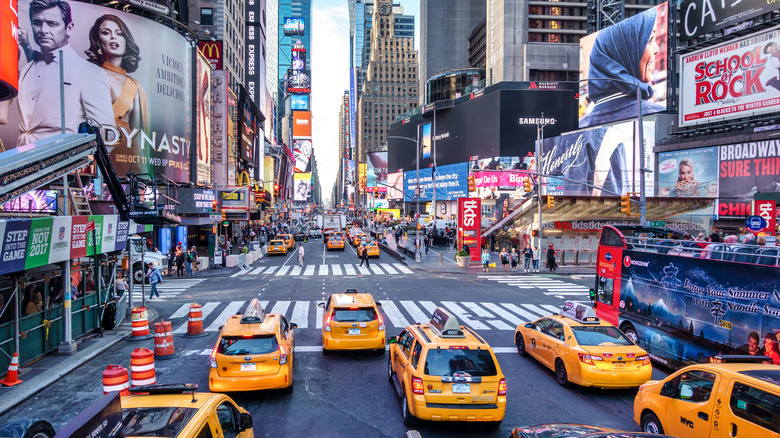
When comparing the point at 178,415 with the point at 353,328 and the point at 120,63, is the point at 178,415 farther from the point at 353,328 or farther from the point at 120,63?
the point at 120,63

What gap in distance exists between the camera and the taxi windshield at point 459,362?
27.8 feet

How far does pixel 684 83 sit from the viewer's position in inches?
1752

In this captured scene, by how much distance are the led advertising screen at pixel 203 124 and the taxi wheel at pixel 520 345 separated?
1637 inches

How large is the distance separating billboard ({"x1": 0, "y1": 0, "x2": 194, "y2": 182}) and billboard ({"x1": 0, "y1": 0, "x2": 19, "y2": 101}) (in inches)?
962

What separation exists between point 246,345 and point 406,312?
10.2 meters

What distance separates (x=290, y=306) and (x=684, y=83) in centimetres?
4066

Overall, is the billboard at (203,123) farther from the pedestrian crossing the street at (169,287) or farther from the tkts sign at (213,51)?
the pedestrian crossing the street at (169,287)

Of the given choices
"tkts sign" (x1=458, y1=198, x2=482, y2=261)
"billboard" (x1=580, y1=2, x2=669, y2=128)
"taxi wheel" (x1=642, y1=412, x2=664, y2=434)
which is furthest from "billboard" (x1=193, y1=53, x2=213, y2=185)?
"taxi wheel" (x1=642, y1=412, x2=664, y2=434)

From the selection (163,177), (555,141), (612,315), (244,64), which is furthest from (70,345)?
(244,64)

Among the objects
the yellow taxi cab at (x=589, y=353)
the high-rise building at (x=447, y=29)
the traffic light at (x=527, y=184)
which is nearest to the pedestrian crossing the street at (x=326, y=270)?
the traffic light at (x=527, y=184)

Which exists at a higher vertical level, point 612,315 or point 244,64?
point 244,64

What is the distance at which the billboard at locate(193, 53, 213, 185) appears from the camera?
49.1m

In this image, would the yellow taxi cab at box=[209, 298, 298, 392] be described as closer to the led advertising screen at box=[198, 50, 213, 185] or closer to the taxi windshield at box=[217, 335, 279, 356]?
the taxi windshield at box=[217, 335, 279, 356]

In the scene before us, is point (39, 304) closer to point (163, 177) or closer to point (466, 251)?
point (466, 251)
